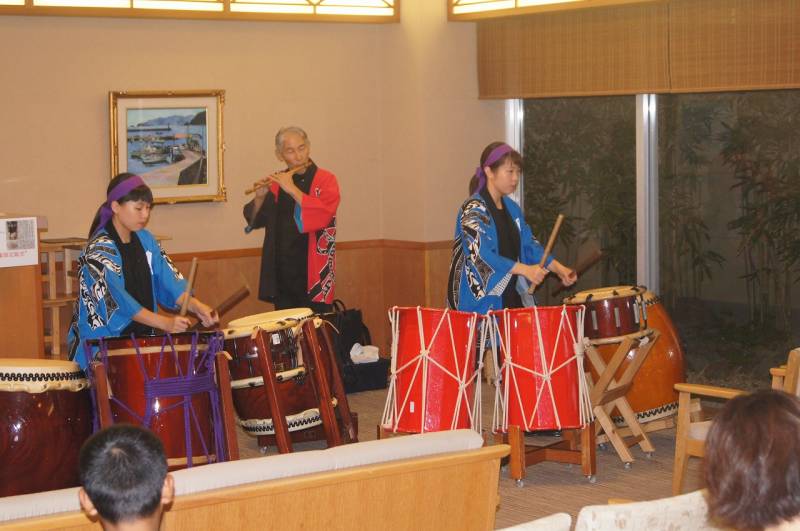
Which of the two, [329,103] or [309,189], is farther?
[329,103]

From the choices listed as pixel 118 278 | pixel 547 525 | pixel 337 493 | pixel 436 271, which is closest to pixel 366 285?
pixel 436 271

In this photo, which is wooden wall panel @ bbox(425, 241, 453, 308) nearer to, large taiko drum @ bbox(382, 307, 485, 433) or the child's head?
large taiko drum @ bbox(382, 307, 485, 433)

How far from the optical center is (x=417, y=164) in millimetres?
7773

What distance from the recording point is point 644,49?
6754mm

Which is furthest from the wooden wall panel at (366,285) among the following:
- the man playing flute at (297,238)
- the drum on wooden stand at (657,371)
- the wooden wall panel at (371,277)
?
the drum on wooden stand at (657,371)

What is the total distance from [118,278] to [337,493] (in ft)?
6.84

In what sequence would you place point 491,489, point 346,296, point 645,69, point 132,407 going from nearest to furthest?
point 491,489
point 132,407
point 645,69
point 346,296

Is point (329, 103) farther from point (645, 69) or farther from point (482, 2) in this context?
point (645, 69)

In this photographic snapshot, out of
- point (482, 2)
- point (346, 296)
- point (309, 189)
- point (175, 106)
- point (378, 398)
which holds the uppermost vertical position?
point (482, 2)

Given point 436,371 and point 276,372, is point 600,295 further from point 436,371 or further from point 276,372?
point 276,372

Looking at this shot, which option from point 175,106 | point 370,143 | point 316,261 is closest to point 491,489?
point 316,261

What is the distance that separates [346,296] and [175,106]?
168 cm

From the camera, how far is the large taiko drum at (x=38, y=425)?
4062 mm

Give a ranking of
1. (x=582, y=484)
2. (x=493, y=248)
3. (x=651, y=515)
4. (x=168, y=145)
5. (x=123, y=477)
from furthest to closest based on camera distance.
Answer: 1. (x=168, y=145)
2. (x=493, y=248)
3. (x=582, y=484)
4. (x=651, y=515)
5. (x=123, y=477)
